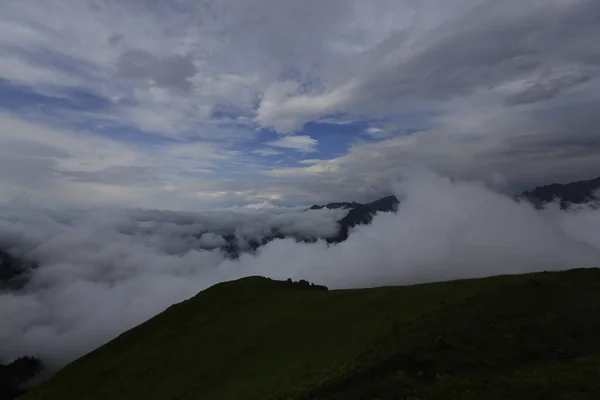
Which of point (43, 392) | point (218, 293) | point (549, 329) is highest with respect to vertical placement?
point (218, 293)

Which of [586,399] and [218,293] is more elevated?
[218,293]

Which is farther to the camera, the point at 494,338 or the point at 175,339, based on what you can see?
the point at 175,339

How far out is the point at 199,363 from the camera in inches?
2282

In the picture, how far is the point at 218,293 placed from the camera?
90.8m

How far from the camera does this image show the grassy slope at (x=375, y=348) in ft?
105

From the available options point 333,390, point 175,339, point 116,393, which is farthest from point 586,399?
point 175,339

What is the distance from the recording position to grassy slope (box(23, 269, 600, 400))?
1258 inches

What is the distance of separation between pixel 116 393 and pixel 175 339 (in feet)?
47.6

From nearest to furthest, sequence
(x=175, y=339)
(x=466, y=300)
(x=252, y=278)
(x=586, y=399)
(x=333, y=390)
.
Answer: (x=586, y=399)
(x=333, y=390)
(x=466, y=300)
(x=175, y=339)
(x=252, y=278)

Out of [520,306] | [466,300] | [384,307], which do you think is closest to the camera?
[520,306]

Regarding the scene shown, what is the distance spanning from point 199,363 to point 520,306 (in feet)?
139

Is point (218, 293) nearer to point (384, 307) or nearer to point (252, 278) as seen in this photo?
point (252, 278)

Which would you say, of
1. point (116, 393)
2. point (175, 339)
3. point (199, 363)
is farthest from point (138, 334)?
point (199, 363)

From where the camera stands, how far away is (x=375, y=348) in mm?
40875
